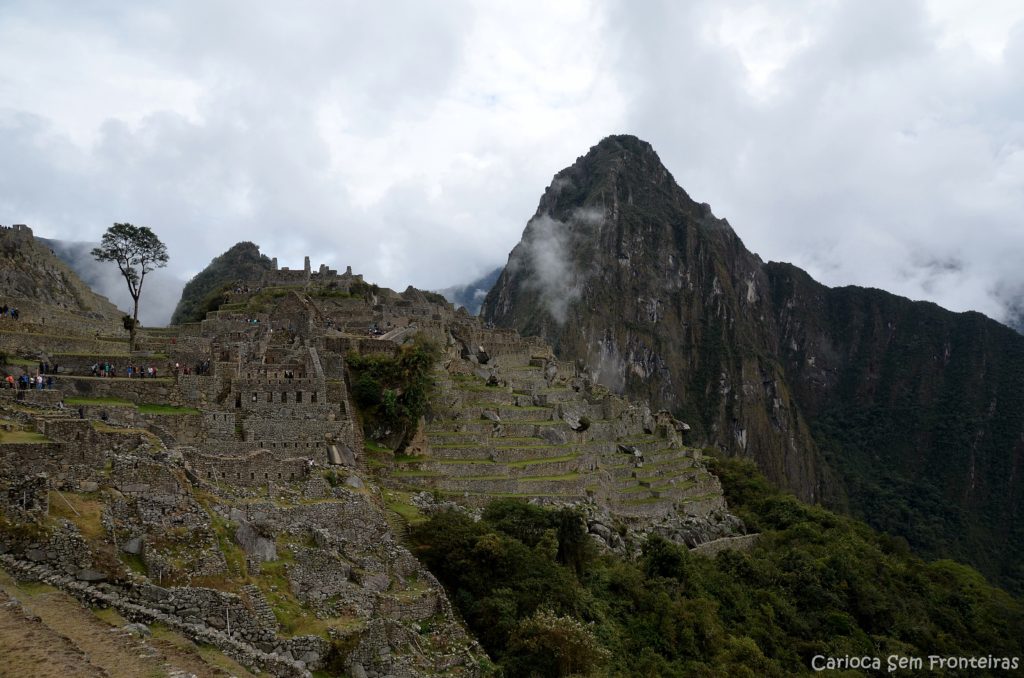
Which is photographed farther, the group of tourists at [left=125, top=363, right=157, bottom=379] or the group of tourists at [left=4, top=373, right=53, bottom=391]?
the group of tourists at [left=125, top=363, right=157, bottom=379]

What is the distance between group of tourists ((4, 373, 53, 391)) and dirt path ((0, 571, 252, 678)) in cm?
998

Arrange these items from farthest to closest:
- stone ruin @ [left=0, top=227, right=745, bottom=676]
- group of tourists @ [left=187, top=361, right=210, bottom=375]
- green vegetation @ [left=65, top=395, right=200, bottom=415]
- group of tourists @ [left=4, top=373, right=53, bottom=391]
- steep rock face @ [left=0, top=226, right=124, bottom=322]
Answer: steep rock face @ [left=0, top=226, right=124, bottom=322] → group of tourists @ [left=187, top=361, right=210, bottom=375] → green vegetation @ [left=65, top=395, right=200, bottom=415] → group of tourists @ [left=4, top=373, right=53, bottom=391] → stone ruin @ [left=0, top=227, right=745, bottom=676]

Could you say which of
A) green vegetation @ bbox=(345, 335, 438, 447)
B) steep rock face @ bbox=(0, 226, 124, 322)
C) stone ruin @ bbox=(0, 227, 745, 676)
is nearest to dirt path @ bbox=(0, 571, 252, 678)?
stone ruin @ bbox=(0, 227, 745, 676)

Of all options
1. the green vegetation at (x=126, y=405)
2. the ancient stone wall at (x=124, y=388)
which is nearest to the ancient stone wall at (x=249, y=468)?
the green vegetation at (x=126, y=405)

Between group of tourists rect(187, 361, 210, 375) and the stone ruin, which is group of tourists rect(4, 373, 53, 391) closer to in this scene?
the stone ruin

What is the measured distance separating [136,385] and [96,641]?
12837 mm

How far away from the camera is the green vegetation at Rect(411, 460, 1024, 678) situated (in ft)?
66.6

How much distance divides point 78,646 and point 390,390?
1890cm

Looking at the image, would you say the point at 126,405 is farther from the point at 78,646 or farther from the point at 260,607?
the point at 78,646

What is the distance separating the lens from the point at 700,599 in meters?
30.0

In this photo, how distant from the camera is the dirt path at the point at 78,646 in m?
9.27

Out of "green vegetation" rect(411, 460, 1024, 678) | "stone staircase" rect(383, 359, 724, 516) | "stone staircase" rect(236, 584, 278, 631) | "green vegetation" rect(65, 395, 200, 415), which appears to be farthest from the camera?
"stone staircase" rect(383, 359, 724, 516)

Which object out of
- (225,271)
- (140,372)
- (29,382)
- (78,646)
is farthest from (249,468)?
(225,271)

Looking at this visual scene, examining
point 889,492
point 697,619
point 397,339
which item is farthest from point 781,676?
point 889,492
